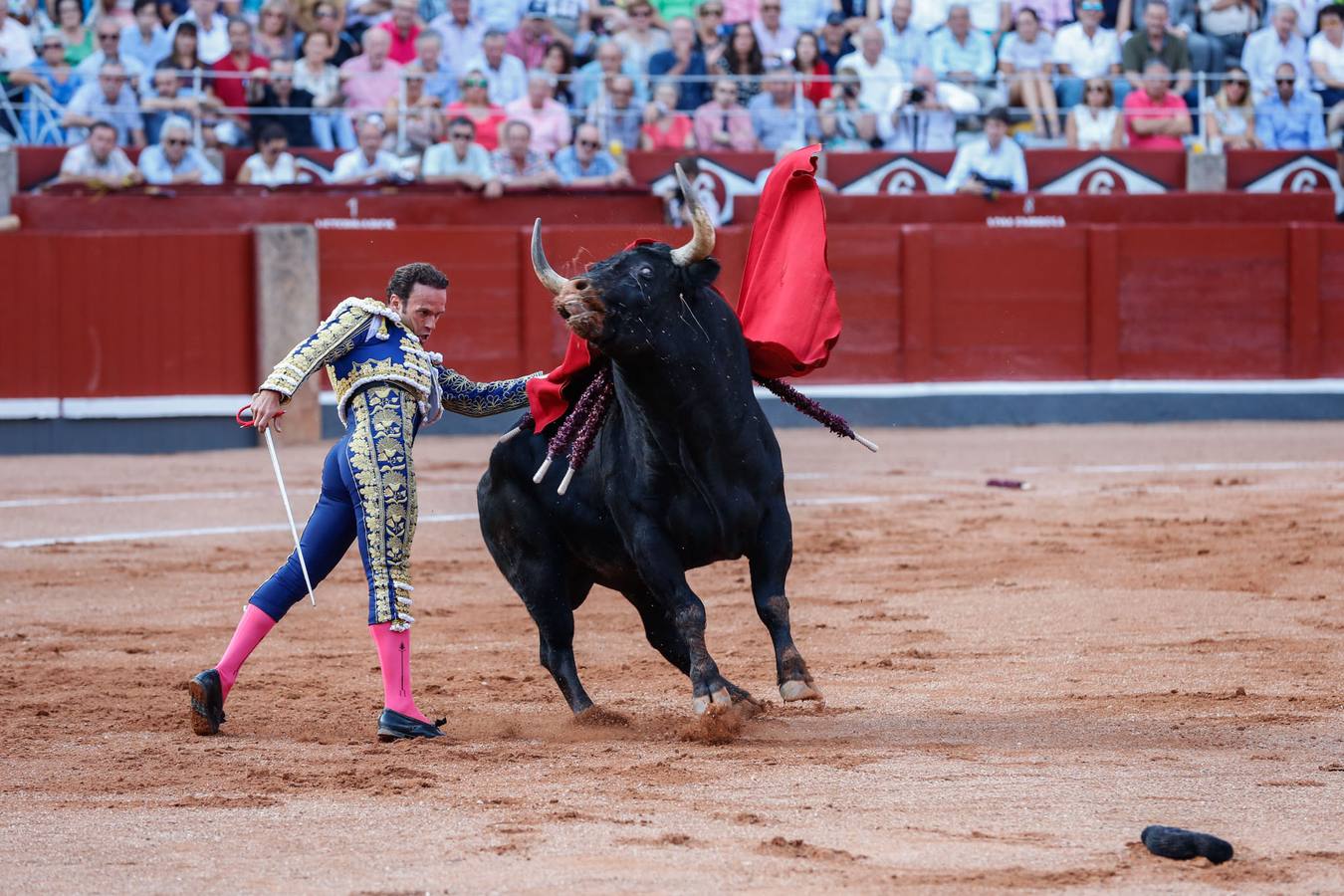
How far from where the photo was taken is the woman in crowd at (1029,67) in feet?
43.6

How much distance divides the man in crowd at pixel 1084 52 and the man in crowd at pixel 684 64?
2.57 m

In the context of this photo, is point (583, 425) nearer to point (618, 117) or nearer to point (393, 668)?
point (393, 668)

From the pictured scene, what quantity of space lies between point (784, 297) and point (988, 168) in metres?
8.67

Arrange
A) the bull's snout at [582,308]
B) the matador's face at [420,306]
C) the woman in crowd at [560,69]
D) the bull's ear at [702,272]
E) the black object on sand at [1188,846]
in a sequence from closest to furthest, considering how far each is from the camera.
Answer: the black object on sand at [1188,846]
the bull's snout at [582,308]
the bull's ear at [702,272]
the matador's face at [420,306]
the woman in crowd at [560,69]

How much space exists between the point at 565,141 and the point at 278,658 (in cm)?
719

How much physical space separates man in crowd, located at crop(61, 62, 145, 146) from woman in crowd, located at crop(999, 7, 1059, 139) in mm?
5941

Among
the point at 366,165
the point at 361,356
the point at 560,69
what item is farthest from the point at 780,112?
the point at 361,356

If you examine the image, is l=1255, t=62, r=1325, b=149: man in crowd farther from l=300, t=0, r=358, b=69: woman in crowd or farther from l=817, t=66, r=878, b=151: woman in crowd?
l=300, t=0, r=358, b=69: woman in crowd

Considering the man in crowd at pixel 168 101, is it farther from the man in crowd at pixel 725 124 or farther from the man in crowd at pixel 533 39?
the man in crowd at pixel 725 124

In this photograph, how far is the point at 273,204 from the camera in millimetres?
12711

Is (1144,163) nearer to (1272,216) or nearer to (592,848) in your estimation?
(1272,216)

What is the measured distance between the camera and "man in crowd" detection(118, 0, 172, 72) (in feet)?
40.8

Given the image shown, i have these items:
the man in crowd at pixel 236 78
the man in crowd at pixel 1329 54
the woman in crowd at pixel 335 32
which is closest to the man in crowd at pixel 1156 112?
the man in crowd at pixel 1329 54

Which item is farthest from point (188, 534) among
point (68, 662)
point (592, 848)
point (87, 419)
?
point (592, 848)
